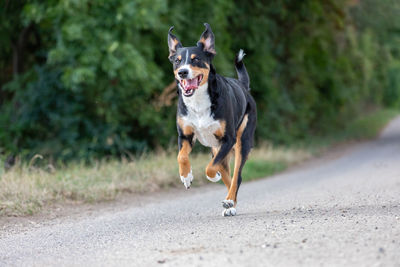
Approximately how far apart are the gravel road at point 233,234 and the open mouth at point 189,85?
4.98 ft

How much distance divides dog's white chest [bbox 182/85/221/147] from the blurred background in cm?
682

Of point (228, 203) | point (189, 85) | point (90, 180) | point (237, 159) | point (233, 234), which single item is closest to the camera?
point (233, 234)

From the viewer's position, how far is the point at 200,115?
22.4ft

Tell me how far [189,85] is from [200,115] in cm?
42

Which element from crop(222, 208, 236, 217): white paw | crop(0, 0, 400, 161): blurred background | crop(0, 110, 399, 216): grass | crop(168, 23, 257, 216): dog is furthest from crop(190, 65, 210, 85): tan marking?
crop(0, 0, 400, 161): blurred background

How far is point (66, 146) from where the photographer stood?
619 inches

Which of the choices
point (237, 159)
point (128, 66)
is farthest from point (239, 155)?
point (128, 66)

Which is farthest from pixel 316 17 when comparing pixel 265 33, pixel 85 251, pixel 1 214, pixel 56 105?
pixel 85 251

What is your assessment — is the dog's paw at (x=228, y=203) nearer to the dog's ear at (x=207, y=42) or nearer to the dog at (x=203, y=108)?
the dog at (x=203, y=108)

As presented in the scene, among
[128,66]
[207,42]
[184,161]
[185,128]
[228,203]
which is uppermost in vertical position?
[128,66]

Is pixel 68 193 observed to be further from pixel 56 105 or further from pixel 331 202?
pixel 56 105

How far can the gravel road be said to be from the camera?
4660mm

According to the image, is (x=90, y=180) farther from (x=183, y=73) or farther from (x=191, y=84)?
(x=183, y=73)

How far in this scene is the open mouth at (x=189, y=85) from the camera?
21.6 feet
